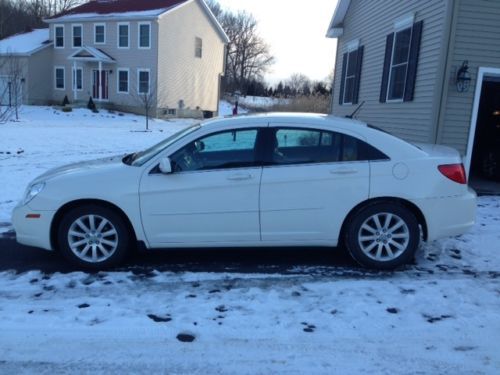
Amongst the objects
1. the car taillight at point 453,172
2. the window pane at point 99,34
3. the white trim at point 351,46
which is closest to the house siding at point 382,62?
A: the white trim at point 351,46

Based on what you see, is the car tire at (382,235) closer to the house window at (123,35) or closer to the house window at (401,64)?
the house window at (401,64)

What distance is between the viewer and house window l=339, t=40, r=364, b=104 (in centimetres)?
1345

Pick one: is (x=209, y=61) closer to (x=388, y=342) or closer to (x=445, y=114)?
(x=445, y=114)

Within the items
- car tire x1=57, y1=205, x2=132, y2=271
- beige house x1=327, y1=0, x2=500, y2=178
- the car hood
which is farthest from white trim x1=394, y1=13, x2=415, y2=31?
car tire x1=57, y1=205, x2=132, y2=271

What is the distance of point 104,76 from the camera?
34750mm

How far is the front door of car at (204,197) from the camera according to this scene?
4.71 m

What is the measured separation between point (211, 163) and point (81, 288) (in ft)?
5.69

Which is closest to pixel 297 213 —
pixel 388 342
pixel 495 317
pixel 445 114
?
pixel 388 342

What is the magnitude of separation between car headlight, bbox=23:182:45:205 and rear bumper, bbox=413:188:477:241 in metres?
3.84

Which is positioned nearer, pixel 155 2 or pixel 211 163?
pixel 211 163

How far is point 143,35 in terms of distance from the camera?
1293 inches

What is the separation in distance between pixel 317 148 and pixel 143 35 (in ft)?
101

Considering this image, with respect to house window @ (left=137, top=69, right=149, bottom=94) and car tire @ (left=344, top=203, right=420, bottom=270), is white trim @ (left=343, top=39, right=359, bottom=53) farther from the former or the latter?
house window @ (left=137, top=69, right=149, bottom=94)

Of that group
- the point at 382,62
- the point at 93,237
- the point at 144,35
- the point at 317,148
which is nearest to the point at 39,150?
the point at 382,62
